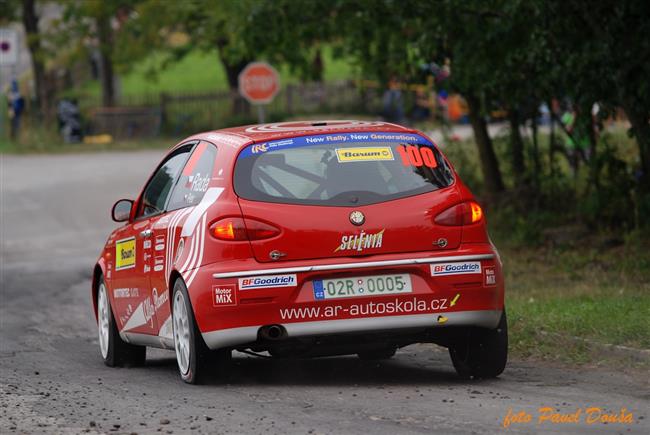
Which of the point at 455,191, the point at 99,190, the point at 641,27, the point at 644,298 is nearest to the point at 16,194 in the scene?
the point at 99,190

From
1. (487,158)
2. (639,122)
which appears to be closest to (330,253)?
(639,122)

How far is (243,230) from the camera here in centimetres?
849

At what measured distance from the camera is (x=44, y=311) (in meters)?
15.0

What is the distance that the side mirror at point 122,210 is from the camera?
34.6ft

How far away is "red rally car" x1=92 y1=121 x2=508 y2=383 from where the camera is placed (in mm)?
8445

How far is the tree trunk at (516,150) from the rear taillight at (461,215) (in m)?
11.9

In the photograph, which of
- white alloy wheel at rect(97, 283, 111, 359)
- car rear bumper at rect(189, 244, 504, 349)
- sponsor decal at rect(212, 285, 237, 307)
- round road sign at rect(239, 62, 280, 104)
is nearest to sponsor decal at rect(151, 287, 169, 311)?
car rear bumper at rect(189, 244, 504, 349)

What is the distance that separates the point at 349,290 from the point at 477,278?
786mm

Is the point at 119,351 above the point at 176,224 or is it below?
below

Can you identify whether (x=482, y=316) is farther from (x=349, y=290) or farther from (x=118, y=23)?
(x=118, y=23)

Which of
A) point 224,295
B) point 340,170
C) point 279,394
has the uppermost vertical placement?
point 340,170

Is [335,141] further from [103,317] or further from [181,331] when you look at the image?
[103,317]

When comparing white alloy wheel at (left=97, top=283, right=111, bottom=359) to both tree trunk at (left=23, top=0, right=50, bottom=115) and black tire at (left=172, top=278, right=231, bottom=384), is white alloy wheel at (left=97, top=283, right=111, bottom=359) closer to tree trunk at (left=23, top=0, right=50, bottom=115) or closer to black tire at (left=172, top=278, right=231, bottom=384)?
black tire at (left=172, top=278, right=231, bottom=384)

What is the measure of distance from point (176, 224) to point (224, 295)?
87 cm
